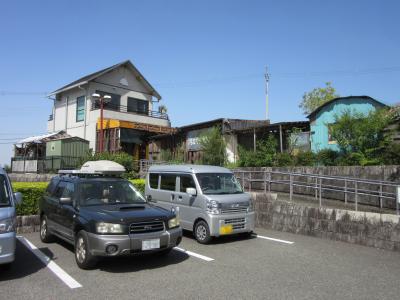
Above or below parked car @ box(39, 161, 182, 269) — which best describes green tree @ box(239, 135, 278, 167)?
above

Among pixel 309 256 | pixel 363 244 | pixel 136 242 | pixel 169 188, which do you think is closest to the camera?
pixel 136 242

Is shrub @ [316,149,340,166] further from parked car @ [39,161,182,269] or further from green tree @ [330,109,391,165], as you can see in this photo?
parked car @ [39,161,182,269]

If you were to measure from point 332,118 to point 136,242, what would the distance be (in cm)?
1267

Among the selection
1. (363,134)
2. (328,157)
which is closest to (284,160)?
(328,157)

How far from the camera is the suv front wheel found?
634 centimetres

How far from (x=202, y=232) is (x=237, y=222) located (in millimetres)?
942

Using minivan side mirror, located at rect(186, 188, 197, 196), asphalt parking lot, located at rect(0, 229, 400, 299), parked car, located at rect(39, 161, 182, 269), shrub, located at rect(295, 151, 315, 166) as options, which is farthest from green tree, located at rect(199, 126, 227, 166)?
parked car, located at rect(39, 161, 182, 269)

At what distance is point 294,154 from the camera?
17.0 m

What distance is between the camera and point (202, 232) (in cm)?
912

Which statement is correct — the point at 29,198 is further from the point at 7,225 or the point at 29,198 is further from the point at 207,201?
the point at 207,201

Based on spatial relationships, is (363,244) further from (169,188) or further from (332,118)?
(332,118)

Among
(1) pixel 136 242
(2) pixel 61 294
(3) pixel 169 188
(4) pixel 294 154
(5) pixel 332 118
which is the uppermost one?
(5) pixel 332 118

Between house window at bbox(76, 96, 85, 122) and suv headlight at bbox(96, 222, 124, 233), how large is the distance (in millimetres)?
24313

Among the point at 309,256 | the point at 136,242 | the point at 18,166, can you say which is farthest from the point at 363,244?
the point at 18,166
